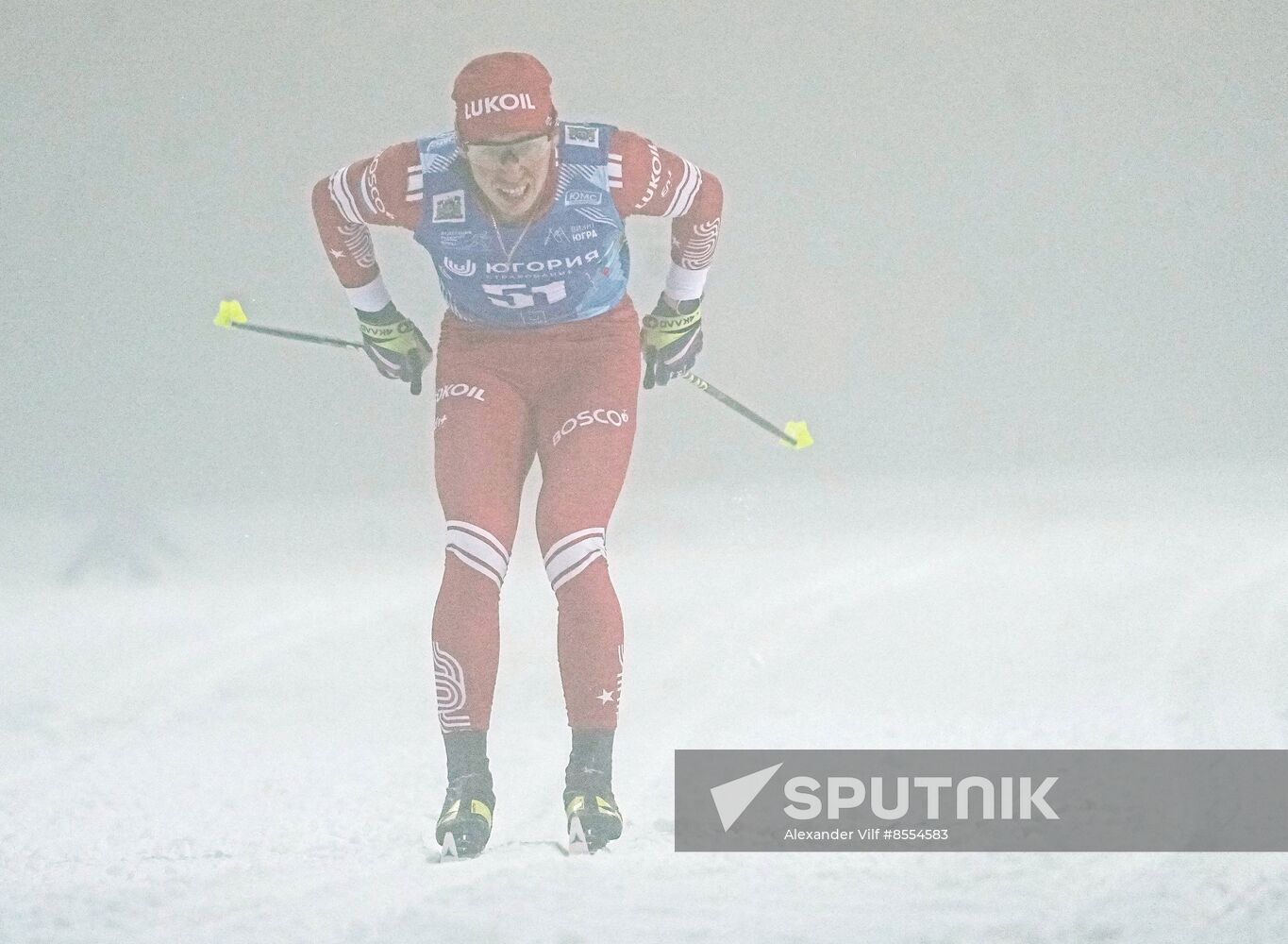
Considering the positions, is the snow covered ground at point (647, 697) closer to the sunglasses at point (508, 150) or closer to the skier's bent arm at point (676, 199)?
the skier's bent arm at point (676, 199)

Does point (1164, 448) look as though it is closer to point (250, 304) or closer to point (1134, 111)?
point (1134, 111)

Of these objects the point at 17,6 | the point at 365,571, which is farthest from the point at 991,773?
the point at 17,6

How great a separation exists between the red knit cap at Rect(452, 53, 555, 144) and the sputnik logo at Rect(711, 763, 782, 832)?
1.03 meters

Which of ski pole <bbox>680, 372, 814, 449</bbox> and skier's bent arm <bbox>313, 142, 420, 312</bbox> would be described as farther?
ski pole <bbox>680, 372, 814, 449</bbox>

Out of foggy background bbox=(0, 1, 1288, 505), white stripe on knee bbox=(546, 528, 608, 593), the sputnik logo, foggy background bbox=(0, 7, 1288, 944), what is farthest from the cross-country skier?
foggy background bbox=(0, 1, 1288, 505)

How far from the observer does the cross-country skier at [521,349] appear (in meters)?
1.92

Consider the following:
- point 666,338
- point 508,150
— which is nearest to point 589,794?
point 666,338

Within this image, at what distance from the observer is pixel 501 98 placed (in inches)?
74.2

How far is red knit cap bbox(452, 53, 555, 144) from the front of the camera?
1887 mm

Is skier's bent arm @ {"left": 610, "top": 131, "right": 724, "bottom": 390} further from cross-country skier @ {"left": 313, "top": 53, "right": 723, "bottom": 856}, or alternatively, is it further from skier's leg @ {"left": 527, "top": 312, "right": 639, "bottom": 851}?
skier's leg @ {"left": 527, "top": 312, "right": 639, "bottom": 851}

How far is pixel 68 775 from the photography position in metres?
2.42

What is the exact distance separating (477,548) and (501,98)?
602 mm

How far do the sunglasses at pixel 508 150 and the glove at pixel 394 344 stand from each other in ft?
1.33

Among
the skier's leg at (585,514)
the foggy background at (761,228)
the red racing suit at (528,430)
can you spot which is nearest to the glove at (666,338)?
the red racing suit at (528,430)
